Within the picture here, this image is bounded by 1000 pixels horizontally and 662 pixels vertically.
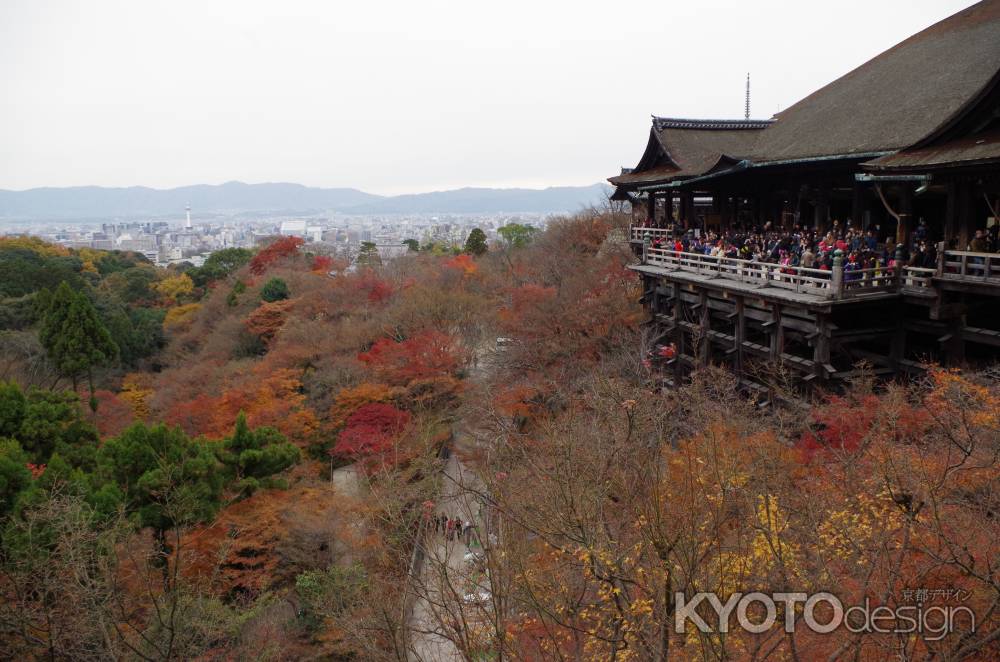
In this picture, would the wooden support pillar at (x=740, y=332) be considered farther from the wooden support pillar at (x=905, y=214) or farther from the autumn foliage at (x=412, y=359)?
the autumn foliage at (x=412, y=359)

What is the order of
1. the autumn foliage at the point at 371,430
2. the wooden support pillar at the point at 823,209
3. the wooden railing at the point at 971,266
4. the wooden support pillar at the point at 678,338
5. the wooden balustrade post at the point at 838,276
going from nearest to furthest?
the wooden railing at the point at 971,266 < the wooden balustrade post at the point at 838,276 < the wooden support pillar at the point at 823,209 < the wooden support pillar at the point at 678,338 < the autumn foliage at the point at 371,430

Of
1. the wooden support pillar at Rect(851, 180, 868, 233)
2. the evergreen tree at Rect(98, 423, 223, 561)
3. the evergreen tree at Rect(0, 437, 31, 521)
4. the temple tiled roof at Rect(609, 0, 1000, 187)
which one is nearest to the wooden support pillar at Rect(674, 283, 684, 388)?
the temple tiled roof at Rect(609, 0, 1000, 187)

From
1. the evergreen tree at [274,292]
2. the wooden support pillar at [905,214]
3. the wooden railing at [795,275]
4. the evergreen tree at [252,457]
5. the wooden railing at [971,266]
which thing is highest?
the wooden support pillar at [905,214]

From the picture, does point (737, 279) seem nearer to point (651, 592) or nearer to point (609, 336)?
point (609, 336)

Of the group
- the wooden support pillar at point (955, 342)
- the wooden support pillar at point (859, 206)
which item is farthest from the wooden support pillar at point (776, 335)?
the wooden support pillar at point (955, 342)

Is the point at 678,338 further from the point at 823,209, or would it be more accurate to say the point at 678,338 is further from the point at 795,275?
the point at 795,275

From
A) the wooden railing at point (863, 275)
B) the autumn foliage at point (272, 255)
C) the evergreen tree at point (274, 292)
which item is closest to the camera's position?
the wooden railing at point (863, 275)

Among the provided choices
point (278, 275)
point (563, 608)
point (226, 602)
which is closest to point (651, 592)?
point (563, 608)

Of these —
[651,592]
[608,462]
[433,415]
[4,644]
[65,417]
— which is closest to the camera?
[651,592]
